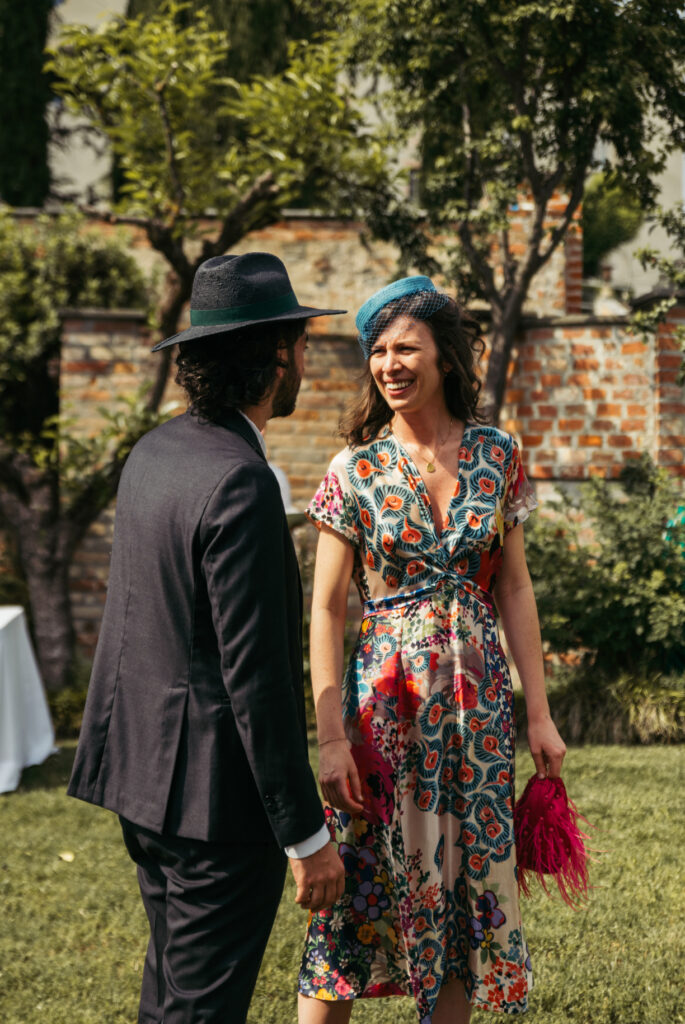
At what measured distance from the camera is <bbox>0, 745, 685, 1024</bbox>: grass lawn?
9.27 ft

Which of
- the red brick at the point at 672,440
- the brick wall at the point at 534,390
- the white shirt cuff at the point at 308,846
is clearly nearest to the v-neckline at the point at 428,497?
the white shirt cuff at the point at 308,846

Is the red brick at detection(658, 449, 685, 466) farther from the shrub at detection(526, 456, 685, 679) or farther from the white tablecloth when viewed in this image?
the white tablecloth

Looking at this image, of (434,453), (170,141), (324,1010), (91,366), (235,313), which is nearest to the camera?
(235,313)

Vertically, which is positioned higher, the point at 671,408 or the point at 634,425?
the point at 671,408

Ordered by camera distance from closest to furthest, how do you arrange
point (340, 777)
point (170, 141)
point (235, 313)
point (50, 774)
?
1. point (235, 313)
2. point (340, 777)
3. point (50, 774)
4. point (170, 141)

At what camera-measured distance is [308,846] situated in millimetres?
1693

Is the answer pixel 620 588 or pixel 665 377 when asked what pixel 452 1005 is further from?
pixel 665 377

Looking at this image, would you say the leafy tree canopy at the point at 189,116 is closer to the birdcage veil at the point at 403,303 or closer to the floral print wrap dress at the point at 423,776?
the birdcage veil at the point at 403,303

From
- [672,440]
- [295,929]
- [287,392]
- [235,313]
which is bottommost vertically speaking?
[295,929]

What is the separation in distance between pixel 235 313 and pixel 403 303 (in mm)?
577

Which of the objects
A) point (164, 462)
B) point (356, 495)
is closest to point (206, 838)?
point (164, 462)

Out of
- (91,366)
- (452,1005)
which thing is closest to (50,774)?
(91,366)

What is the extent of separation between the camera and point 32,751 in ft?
17.5

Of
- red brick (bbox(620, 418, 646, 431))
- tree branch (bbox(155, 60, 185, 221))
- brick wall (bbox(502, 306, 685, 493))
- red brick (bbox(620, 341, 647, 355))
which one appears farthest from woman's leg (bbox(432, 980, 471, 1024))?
tree branch (bbox(155, 60, 185, 221))
